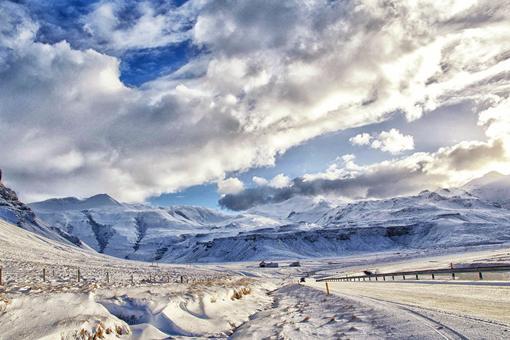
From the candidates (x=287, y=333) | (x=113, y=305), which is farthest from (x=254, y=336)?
(x=113, y=305)

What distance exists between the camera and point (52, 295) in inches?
558

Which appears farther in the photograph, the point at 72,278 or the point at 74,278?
the point at 74,278

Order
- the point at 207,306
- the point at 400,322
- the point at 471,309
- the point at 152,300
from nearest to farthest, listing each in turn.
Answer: the point at 400,322 → the point at 471,309 → the point at 152,300 → the point at 207,306

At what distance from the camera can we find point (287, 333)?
45.9 feet

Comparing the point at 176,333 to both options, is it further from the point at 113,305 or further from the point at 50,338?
the point at 50,338

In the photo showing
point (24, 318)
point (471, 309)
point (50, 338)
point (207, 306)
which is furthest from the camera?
point (207, 306)

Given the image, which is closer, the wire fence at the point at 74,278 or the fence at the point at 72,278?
the wire fence at the point at 74,278

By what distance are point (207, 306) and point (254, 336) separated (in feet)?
19.7

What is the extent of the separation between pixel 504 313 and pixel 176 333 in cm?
1041

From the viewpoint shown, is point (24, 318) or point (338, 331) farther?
point (338, 331)

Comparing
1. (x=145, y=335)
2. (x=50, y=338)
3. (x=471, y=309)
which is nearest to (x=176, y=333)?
(x=145, y=335)

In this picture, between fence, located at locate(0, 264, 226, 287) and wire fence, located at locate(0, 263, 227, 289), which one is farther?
fence, located at locate(0, 264, 226, 287)

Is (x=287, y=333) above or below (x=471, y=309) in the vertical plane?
below

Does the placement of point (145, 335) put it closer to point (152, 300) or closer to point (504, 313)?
point (152, 300)
